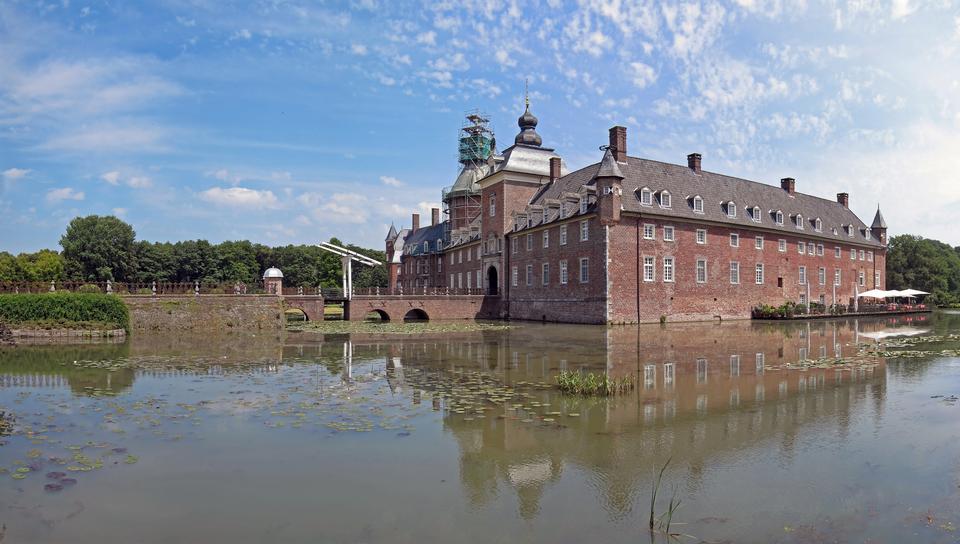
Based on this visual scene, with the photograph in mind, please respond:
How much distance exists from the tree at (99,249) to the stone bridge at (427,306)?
39.7 metres

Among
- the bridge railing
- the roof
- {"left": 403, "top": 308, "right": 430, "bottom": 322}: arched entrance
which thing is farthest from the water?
{"left": 403, "top": 308, "right": 430, "bottom": 322}: arched entrance

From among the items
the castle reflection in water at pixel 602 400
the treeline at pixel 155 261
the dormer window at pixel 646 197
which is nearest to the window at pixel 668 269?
the dormer window at pixel 646 197

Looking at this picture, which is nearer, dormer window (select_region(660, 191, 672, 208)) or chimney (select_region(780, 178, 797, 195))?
dormer window (select_region(660, 191, 672, 208))

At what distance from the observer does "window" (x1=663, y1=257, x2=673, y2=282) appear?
36562 millimetres

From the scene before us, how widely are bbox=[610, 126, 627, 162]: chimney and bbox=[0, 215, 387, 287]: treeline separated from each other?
35.7 m

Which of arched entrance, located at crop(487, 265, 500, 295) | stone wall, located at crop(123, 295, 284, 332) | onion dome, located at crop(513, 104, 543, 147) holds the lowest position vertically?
stone wall, located at crop(123, 295, 284, 332)

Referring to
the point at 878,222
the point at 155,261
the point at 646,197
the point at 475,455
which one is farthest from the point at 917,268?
the point at 155,261

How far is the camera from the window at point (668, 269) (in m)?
36.6

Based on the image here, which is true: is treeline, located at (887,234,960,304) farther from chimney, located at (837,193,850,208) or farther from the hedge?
the hedge

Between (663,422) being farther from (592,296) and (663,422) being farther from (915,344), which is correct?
(592,296)

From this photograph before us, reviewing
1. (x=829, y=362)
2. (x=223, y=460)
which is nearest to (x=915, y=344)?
(x=829, y=362)

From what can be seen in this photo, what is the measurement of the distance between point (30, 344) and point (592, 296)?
27408 millimetres

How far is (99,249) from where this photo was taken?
66938mm

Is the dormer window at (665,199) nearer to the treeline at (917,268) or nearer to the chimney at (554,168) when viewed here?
the chimney at (554,168)
